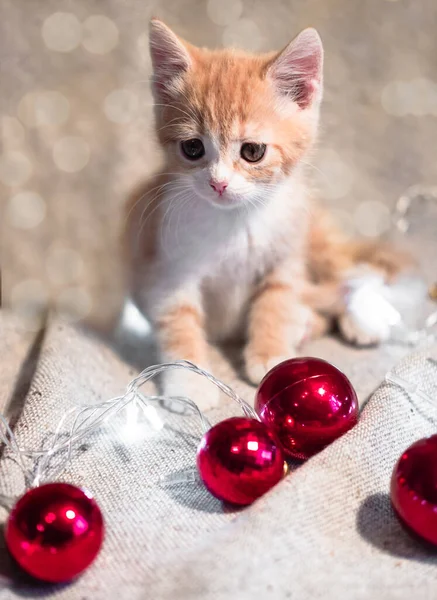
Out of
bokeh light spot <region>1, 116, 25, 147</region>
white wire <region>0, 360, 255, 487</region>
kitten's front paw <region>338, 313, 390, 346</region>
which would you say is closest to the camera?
white wire <region>0, 360, 255, 487</region>

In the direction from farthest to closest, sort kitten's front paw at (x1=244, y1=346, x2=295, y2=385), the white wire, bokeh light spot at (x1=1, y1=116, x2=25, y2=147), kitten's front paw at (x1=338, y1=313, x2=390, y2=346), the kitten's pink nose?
1. bokeh light spot at (x1=1, y1=116, x2=25, y2=147)
2. kitten's front paw at (x1=338, y1=313, x2=390, y2=346)
3. kitten's front paw at (x1=244, y1=346, x2=295, y2=385)
4. the kitten's pink nose
5. the white wire

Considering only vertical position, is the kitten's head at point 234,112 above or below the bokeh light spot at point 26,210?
above

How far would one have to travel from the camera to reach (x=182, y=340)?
109 cm

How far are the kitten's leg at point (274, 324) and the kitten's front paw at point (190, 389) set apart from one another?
9cm

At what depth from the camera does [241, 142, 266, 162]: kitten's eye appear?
3.17 ft

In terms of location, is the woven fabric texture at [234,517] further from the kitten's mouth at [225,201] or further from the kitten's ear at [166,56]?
the kitten's ear at [166,56]

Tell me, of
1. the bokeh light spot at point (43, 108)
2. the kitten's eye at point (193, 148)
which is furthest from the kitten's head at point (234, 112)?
the bokeh light spot at point (43, 108)

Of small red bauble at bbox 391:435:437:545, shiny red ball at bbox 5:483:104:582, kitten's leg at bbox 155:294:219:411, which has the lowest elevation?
kitten's leg at bbox 155:294:219:411

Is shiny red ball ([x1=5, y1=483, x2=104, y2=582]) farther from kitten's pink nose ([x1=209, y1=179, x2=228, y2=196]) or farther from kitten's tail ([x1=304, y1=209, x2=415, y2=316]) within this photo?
kitten's tail ([x1=304, y1=209, x2=415, y2=316])

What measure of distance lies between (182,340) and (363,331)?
1.10 feet

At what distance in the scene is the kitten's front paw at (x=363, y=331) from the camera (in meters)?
1.17

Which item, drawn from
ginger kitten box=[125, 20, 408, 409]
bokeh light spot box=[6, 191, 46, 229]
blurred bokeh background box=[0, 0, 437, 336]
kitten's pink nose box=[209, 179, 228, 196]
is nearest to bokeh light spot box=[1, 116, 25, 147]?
blurred bokeh background box=[0, 0, 437, 336]

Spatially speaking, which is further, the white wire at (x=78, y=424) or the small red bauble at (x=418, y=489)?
the white wire at (x=78, y=424)

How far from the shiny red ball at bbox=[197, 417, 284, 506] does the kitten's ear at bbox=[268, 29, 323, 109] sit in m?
0.55
